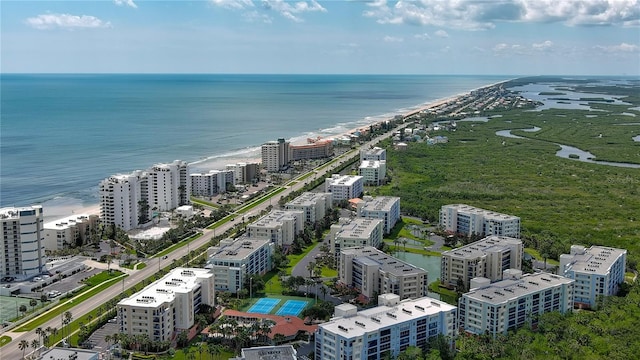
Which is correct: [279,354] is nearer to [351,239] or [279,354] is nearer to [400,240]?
[351,239]

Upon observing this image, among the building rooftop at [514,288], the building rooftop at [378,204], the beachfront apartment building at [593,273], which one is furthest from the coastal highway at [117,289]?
the beachfront apartment building at [593,273]

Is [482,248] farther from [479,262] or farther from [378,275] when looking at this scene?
[378,275]

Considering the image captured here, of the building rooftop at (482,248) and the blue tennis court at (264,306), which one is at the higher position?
the building rooftop at (482,248)

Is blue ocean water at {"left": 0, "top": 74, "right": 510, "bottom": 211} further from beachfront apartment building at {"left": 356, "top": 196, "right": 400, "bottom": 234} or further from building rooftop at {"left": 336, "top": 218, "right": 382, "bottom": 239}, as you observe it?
building rooftop at {"left": 336, "top": 218, "right": 382, "bottom": 239}

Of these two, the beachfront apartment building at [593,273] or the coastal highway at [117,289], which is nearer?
the coastal highway at [117,289]

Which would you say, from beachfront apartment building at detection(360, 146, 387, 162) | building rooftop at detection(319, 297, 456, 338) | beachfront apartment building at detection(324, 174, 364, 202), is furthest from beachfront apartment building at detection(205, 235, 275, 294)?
beachfront apartment building at detection(360, 146, 387, 162)

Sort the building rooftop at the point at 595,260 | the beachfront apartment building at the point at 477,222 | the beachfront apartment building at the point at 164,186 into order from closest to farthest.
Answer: the building rooftop at the point at 595,260 → the beachfront apartment building at the point at 477,222 → the beachfront apartment building at the point at 164,186

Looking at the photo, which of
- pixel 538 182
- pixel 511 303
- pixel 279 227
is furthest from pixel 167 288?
pixel 538 182

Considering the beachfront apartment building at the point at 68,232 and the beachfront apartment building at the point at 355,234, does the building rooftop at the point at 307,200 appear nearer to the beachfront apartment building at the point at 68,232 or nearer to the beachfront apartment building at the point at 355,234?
the beachfront apartment building at the point at 355,234
